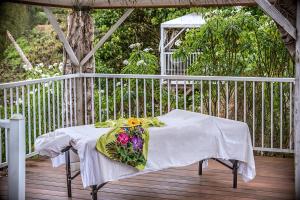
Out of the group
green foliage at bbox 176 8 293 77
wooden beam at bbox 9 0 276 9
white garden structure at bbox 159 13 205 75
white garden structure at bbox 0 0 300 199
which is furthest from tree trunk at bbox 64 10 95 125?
white garden structure at bbox 159 13 205 75

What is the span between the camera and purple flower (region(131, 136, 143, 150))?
4.04 meters

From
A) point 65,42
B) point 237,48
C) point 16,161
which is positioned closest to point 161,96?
point 65,42

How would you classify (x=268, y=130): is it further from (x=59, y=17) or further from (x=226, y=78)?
(x=59, y=17)

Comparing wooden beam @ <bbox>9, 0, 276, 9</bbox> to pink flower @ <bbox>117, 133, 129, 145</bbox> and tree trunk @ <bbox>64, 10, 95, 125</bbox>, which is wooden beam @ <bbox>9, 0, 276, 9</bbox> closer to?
tree trunk @ <bbox>64, 10, 95, 125</bbox>

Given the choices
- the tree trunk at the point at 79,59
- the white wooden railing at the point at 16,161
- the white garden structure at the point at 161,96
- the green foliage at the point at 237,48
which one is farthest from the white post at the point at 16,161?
the green foliage at the point at 237,48

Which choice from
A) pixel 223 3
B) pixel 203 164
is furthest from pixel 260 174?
pixel 223 3

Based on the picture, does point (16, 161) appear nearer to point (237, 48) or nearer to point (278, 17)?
point (278, 17)

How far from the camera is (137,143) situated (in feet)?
13.3

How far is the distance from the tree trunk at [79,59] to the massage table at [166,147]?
2082mm

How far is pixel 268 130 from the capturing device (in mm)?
6645

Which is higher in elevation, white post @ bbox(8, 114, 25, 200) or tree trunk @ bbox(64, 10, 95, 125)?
tree trunk @ bbox(64, 10, 95, 125)

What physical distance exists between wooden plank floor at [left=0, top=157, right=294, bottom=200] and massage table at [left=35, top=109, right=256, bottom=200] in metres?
0.18

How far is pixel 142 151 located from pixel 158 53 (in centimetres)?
1103

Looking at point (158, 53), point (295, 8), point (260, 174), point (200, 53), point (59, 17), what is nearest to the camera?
point (295, 8)
